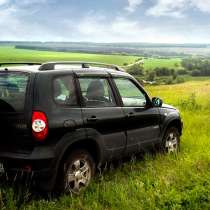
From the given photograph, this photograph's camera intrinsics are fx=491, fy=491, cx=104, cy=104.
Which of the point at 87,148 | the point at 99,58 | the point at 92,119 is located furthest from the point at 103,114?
the point at 99,58

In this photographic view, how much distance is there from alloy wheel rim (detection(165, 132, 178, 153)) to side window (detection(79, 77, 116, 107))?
2.03 metres

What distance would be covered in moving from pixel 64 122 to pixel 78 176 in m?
0.76

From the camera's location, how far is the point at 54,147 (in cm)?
582

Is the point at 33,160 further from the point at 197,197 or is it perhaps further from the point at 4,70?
the point at 197,197

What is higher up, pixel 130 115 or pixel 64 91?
pixel 64 91

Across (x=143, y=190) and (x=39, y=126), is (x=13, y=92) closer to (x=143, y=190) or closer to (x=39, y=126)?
(x=39, y=126)

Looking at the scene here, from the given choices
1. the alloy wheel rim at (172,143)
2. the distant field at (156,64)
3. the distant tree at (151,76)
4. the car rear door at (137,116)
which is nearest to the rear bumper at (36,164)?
the car rear door at (137,116)

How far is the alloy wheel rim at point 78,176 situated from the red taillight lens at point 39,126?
1.97 ft

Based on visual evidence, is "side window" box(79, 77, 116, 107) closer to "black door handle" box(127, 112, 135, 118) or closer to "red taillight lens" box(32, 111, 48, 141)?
"black door handle" box(127, 112, 135, 118)

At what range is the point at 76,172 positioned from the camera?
6.21 m

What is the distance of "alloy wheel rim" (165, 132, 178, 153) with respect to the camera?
8794 mm

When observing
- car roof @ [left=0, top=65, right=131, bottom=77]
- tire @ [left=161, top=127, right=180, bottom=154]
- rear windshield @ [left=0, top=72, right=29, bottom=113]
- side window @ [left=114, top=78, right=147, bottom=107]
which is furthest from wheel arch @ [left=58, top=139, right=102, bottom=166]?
tire @ [left=161, top=127, right=180, bottom=154]

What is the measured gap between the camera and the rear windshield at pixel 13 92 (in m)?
5.94

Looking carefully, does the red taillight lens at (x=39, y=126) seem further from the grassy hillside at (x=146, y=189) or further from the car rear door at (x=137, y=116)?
the car rear door at (x=137, y=116)
